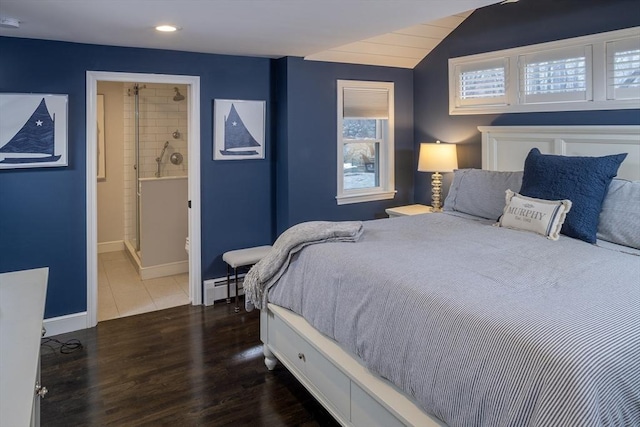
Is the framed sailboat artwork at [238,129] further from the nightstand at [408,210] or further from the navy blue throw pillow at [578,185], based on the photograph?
the navy blue throw pillow at [578,185]

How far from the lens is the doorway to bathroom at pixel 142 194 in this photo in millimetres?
3771

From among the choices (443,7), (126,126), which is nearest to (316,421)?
(443,7)

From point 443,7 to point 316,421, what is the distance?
7.62 feet

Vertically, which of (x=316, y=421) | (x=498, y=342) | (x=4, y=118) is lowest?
(x=316, y=421)

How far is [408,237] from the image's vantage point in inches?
112

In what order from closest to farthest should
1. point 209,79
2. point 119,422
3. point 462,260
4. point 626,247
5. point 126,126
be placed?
point 462,260, point 119,422, point 626,247, point 209,79, point 126,126

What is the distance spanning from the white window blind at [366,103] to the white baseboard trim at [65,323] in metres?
2.95

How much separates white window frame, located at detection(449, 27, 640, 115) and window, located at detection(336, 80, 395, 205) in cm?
77

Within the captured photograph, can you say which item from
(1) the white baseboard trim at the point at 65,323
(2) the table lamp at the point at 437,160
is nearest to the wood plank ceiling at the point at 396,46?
(2) the table lamp at the point at 437,160

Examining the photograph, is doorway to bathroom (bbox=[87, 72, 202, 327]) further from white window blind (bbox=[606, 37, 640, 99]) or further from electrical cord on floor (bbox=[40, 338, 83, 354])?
white window blind (bbox=[606, 37, 640, 99])

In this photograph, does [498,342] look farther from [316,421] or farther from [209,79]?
[209,79]

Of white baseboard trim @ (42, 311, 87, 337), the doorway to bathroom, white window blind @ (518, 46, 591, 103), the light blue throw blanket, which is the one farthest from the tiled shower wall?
white window blind @ (518, 46, 591, 103)

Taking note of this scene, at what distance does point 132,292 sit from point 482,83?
3.89 metres

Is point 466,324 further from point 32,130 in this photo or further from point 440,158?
point 32,130
